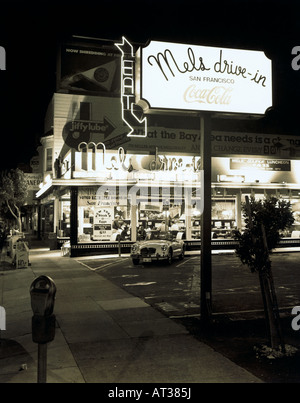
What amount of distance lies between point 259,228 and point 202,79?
137 inches

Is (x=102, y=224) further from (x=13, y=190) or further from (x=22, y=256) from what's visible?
(x=13, y=190)

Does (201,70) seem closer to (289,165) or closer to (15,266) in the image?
(15,266)

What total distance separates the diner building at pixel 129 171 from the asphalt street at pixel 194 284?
3464 mm

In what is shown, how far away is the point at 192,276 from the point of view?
13664 millimetres

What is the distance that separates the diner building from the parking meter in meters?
14.8

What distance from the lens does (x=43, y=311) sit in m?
4.00

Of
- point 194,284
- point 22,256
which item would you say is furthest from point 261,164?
point 22,256

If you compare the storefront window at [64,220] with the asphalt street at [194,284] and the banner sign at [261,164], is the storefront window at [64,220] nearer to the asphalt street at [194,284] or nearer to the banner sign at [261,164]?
the asphalt street at [194,284]

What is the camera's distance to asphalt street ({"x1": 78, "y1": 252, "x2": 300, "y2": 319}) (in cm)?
912

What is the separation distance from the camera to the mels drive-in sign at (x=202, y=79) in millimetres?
8055

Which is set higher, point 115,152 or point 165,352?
point 115,152

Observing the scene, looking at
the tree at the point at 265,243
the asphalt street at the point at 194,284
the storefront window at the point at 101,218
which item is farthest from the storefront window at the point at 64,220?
the tree at the point at 265,243
